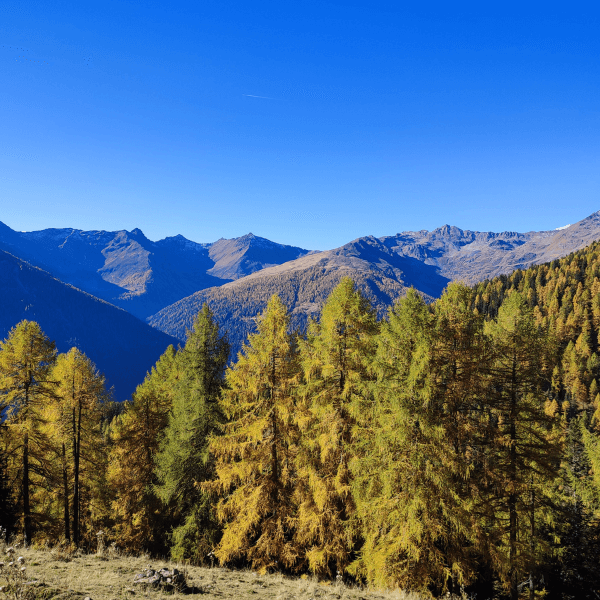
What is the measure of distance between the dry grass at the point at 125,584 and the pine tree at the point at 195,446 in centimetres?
585

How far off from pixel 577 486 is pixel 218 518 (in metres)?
41.7

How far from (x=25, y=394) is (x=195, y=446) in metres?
10.1

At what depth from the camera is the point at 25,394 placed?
797 inches

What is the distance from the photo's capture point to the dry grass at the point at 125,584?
8539 mm

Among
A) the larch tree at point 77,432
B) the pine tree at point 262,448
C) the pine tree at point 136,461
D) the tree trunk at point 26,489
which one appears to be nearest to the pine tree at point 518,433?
the pine tree at point 262,448

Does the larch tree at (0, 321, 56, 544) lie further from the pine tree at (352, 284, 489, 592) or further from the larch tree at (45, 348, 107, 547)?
the pine tree at (352, 284, 489, 592)

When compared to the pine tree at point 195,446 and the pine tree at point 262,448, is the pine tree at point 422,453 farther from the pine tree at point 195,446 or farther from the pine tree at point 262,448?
the pine tree at point 195,446

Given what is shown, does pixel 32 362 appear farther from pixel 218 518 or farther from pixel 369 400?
pixel 369 400

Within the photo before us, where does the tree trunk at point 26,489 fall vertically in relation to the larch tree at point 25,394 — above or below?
below

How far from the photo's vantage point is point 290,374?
1752cm

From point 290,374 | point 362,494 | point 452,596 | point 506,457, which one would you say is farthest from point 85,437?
point 506,457

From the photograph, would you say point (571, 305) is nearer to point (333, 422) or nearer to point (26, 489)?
point (333, 422)

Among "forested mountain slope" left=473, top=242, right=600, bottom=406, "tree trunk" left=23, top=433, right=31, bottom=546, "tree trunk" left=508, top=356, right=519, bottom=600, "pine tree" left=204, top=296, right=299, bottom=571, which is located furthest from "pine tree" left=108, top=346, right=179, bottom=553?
"forested mountain slope" left=473, top=242, right=600, bottom=406

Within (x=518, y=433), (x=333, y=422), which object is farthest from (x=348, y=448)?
(x=518, y=433)
